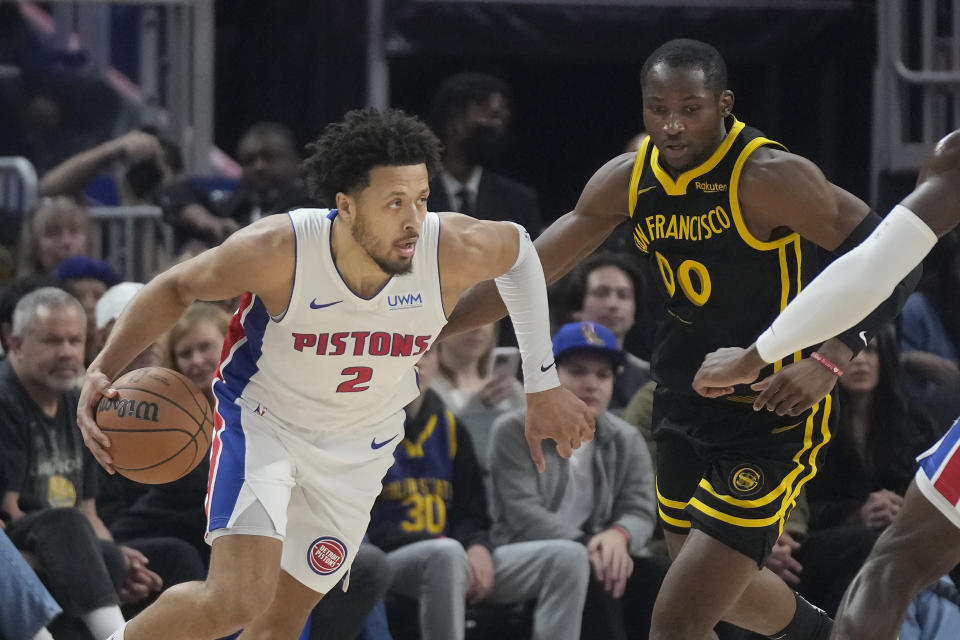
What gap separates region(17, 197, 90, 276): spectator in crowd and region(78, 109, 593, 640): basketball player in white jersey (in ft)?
10.0

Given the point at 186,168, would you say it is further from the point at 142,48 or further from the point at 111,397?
the point at 111,397

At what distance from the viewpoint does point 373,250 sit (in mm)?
4395

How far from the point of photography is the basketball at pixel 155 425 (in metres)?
4.45

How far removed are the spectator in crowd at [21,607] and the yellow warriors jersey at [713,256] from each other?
7.51ft

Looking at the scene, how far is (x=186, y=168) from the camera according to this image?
8.80 metres

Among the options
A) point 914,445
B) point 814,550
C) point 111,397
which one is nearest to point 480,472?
point 814,550

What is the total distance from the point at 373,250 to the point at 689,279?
2.98 feet

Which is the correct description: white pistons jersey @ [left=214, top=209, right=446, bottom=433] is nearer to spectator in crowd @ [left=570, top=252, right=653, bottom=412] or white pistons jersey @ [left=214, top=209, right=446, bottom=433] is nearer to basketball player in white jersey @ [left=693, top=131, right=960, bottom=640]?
basketball player in white jersey @ [left=693, top=131, right=960, bottom=640]

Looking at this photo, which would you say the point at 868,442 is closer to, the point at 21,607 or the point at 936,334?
the point at 936,334

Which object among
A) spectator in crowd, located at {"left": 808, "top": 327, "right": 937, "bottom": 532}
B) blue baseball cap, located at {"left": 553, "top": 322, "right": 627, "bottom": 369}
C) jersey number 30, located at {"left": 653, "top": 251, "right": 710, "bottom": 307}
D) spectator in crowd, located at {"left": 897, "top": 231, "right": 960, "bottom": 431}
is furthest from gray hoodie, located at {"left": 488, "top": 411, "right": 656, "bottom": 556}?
jersey number 30, located at {"left": 653, "top": 251, "right": 710, "bottom": 307}

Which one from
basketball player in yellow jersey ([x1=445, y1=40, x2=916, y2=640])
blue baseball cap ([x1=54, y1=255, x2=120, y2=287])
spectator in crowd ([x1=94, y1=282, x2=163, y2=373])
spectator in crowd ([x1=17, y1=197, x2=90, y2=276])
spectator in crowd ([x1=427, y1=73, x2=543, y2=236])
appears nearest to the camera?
basketball player in yellow jersey ([x1=445, y1=40, x2=916, y2=640])

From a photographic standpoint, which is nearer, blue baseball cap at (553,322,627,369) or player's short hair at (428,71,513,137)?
blue baseball cap at (553,322,627,369)

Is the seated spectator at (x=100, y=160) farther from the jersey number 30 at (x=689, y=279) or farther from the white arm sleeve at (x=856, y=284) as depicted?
the white arm sleeve at (x=856, y=284)

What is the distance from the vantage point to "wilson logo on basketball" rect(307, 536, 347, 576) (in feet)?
14.8
